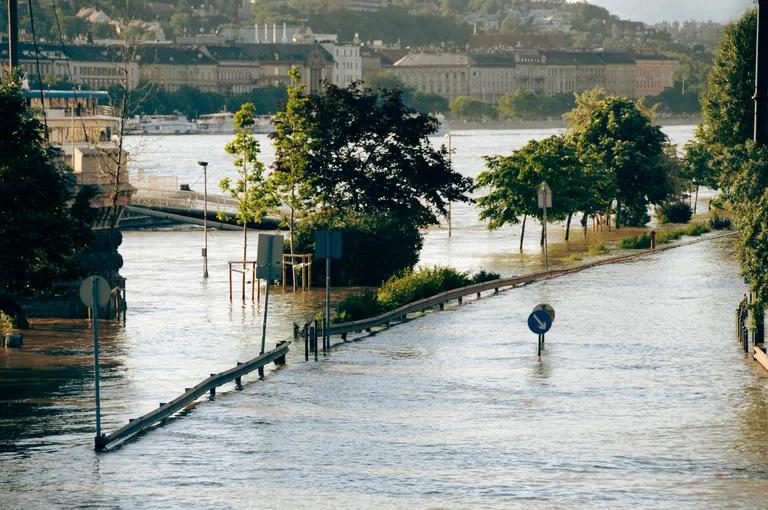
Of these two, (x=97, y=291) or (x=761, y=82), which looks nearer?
(x=97, y=291)

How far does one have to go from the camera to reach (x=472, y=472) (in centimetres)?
2233

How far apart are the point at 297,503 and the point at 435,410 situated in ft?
23.8

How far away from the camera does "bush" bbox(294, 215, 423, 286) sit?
54.8m

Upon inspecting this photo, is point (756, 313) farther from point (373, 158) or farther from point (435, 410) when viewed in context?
point (373, 158)

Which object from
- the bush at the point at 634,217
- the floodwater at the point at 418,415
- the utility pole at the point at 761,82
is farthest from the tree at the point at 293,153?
the bush at the point at 634,217

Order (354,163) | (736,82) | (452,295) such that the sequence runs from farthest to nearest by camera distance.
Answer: (736,82)
(354,163)
(452,295)

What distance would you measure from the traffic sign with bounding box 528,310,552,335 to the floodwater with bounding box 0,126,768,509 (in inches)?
25.1

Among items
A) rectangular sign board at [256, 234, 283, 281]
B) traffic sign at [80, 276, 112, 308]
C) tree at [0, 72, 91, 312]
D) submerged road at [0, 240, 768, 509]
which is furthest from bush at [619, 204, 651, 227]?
traffic sign at [80, 276, 112, 308]

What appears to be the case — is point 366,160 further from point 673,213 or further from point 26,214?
point 673,213

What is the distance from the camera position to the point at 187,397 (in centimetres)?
2748

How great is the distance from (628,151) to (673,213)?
900cm

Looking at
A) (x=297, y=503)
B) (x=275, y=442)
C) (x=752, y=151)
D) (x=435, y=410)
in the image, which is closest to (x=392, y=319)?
(x=752, y=151)

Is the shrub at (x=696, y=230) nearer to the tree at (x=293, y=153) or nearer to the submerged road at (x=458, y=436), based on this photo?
the tree at (x=293, y=153)

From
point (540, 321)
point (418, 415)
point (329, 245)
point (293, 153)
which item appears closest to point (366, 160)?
point (293, 153)
